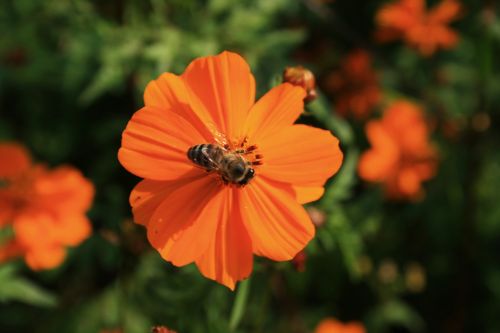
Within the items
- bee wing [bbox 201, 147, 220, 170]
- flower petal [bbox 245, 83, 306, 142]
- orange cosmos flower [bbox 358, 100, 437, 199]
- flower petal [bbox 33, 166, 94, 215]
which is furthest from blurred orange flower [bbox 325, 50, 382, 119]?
bee wing [bbox 201, 147, 220, 170]

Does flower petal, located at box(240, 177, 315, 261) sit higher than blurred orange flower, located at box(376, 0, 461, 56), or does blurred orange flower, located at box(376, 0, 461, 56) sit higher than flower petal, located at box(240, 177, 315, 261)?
blurred orange flower, located at box(376, 0, 461, 56)

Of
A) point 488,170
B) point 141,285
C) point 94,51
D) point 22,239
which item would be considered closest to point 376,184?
point 488,170

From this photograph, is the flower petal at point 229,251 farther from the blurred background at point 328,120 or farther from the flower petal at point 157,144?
the blurred background at point 328,120

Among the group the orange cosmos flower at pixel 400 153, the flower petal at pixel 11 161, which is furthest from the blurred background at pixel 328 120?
the flower petal at pixel 11 161

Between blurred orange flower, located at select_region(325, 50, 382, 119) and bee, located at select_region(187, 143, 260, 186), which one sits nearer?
bee, located at select_region(187, 143, 260, 186)

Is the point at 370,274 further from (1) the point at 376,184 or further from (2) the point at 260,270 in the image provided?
(2) the point at 260,270

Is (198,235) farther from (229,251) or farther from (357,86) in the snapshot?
(357,86)

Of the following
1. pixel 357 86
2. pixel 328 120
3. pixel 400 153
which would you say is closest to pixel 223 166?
pixel 328 120

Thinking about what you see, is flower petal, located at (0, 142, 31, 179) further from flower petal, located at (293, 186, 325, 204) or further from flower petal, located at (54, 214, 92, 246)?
flower petal, located at (293, 186, 325, 204)
